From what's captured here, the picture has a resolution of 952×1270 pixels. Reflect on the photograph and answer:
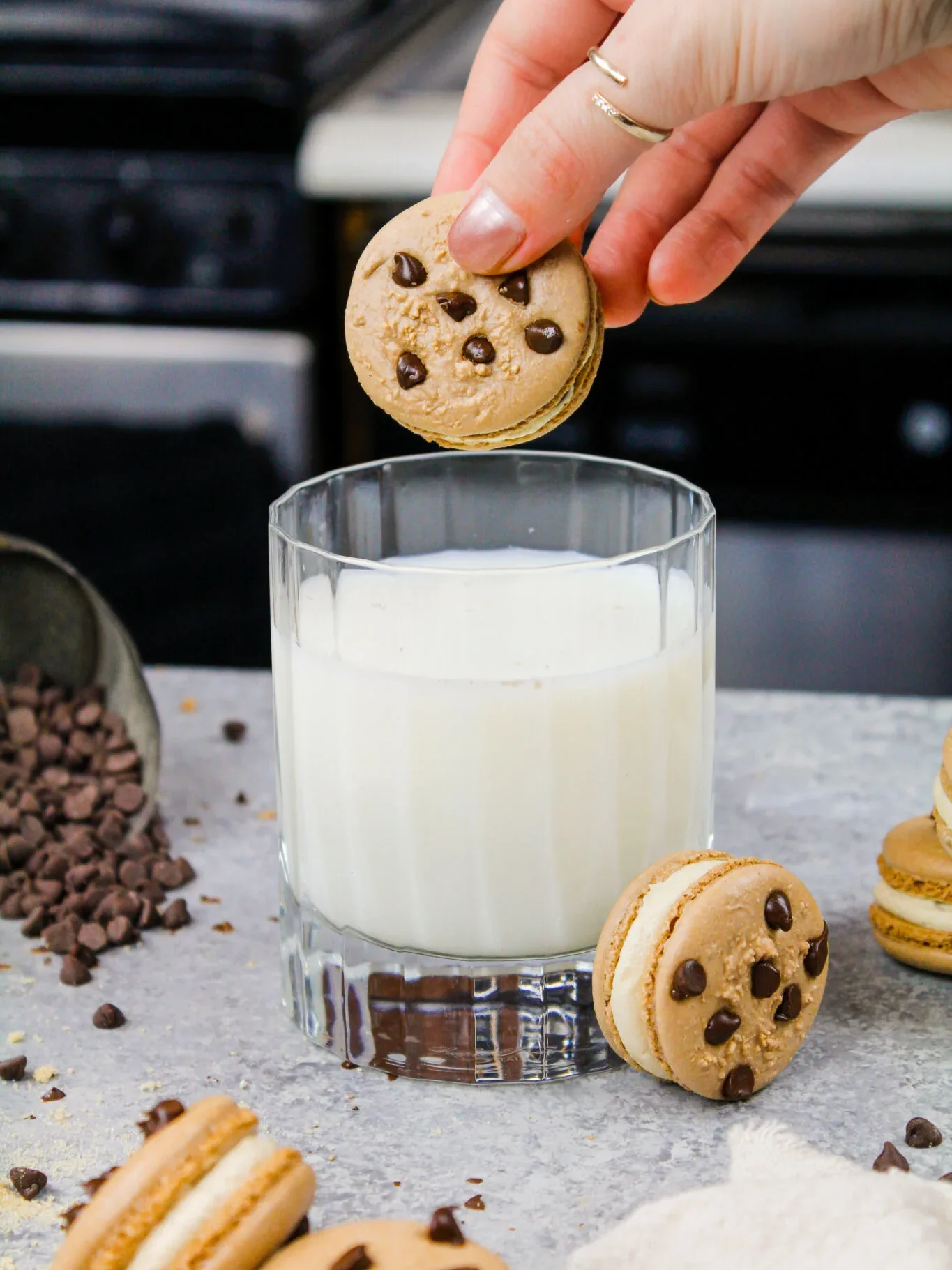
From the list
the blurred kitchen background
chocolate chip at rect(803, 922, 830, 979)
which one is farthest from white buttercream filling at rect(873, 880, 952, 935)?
the blurred kitchen background

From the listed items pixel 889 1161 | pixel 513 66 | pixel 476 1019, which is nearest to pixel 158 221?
pixel 513 66

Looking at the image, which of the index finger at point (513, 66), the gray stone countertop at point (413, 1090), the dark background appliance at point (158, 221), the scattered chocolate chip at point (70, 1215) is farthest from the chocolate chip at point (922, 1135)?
the dark background appliance at point (158, 221)

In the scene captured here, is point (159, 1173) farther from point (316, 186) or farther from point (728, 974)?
point (316, 186)

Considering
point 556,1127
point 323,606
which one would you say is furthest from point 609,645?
point 556,1127

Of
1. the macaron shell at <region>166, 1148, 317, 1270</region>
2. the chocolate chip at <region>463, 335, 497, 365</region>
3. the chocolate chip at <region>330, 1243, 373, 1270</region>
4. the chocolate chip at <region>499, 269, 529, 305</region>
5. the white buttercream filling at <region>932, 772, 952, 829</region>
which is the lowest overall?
the chocolate chip at <region>330, 1243, 373, 1270</region>

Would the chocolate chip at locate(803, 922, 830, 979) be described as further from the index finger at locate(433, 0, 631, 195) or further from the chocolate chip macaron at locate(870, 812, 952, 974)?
the index finger at locate(433, 0, 631, 195)
